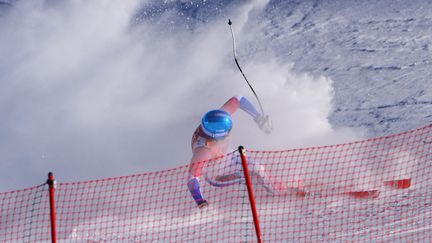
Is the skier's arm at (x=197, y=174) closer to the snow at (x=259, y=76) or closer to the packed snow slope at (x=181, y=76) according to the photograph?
the snow at (x=259, y=76)

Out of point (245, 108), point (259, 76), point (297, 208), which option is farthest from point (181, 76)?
point (297, 208)

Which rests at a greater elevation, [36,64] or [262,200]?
[36,64]

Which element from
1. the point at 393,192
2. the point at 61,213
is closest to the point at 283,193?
the point at 393,192

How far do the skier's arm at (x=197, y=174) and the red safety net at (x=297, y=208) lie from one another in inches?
4.3

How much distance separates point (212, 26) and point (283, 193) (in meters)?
9.48

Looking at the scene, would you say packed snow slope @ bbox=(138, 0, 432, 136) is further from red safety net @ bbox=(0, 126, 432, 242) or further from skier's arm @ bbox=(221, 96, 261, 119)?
skier's arm @ bbox=(221, 96, 261, 119)

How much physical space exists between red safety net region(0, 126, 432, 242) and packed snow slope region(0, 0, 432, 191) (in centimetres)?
135

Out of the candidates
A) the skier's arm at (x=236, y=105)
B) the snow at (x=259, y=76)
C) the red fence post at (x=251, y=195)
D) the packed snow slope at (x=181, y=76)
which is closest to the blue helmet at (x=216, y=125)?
the skier's arm at (x=236, y=105)

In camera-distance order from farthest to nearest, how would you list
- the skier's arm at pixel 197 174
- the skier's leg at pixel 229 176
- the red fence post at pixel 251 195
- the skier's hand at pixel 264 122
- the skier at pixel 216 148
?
the skier's hand at pixel 264 122 < the skier's leg at pixel 229 176 < the skier at pixel 216 148 < the skier's arm at pixel 197 174 < the red fence post at pixel 251 195

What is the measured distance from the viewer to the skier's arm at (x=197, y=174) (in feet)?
25.6

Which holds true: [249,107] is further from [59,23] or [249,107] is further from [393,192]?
[59,23]

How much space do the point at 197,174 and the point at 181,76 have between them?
626 centimetres

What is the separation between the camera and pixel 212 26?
54.4 ft

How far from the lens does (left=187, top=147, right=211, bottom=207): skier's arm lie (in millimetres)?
7801
